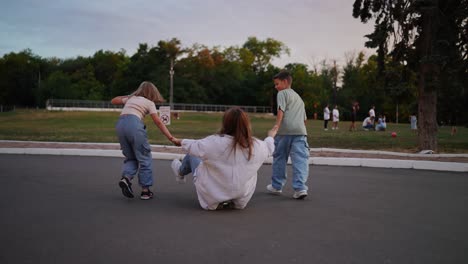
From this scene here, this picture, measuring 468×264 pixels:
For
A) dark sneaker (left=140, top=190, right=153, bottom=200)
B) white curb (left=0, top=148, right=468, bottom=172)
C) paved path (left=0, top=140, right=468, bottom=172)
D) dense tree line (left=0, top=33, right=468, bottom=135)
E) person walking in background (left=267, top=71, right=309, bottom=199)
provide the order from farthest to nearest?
1. dense tree line (left=0, top=33, right=468, bottom=135)
2. paved path (left=0, top=140, right=468, bottom=172)
3. white curb (left=0, top=148, right=468, bottom=172)
4. person walking in background (left=267, top=71, right=309, bottom=199)
5. dark sneaker (left=140, top=190, right=153, bottom=200)

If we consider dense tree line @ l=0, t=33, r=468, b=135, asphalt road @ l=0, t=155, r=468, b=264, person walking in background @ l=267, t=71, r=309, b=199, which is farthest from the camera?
dense tree line @ l=0, t=33, r=468, b=135

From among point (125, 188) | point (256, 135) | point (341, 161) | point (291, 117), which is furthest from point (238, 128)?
point (256, 135)

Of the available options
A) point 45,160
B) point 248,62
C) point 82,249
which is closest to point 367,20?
point 45,160

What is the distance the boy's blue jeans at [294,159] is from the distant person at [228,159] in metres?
1.16

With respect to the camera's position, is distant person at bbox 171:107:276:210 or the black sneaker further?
the black sneaker

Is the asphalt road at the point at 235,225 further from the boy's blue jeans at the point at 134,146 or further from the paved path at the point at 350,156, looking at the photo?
the paved path at the point at 350,156

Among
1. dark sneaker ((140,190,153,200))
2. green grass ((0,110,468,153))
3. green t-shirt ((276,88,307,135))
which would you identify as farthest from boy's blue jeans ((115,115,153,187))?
green grass ((0,110,468,153))

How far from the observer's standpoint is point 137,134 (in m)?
6.02

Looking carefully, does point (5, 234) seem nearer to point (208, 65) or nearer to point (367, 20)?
point (367, 20)

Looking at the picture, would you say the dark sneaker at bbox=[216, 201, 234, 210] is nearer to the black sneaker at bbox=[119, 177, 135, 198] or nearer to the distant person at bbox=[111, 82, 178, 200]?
the distant person at bbox=[111, 82, 178, 200]

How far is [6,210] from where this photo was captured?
5.21 meters

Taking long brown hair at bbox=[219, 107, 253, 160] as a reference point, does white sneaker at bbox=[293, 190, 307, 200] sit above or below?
below

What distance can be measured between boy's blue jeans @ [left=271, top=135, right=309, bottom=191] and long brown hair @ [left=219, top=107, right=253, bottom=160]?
1.41 metres

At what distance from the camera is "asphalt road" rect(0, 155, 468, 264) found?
12.0 ft
